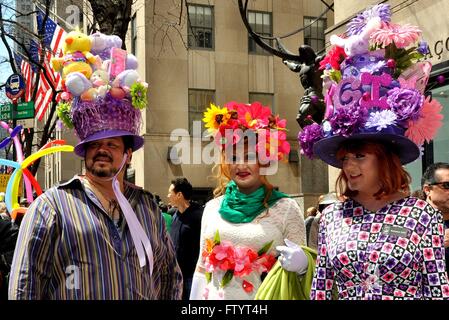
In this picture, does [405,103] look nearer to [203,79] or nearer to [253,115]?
[253,115]

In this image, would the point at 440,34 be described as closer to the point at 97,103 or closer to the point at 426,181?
the point at 426,181

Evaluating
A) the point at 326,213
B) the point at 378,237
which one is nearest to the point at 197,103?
the point at 326,213

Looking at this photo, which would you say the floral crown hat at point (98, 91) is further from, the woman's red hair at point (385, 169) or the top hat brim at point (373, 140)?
the woman's red hair at point (385, 169)

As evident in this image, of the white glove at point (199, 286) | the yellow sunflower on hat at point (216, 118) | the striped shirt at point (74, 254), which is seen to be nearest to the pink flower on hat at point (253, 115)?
the yellow sunflower on hat at point (216, 118)

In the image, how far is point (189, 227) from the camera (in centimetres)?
699

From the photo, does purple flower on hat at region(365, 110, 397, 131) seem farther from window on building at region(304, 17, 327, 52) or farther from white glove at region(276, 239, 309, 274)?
window on building at region(304, 17, 327, 52)

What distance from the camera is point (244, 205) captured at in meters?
4.65

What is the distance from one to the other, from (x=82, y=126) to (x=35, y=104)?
53.2ft

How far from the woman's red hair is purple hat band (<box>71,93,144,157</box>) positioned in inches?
46.2

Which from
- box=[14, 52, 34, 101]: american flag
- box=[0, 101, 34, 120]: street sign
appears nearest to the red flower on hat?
box=[0, 101, 34, 120]: street sign

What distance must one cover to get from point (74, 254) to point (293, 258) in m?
1.22

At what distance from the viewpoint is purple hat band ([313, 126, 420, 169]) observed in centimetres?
317

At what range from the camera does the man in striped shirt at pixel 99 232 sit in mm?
3023
